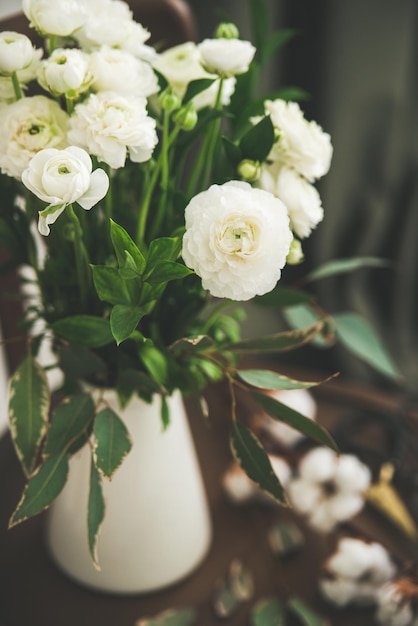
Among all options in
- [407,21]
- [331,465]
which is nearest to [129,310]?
[331,465]

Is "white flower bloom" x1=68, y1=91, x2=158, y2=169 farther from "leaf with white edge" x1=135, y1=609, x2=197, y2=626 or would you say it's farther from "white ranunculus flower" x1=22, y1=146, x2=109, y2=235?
"leaf with white edge" x1=135, y1=609, x2=197, y2=626

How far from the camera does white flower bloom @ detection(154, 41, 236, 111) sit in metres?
0.48

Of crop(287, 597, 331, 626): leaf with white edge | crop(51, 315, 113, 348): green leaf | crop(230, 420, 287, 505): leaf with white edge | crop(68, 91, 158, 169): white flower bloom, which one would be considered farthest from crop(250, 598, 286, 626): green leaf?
crop(68, 91, 158, 169): white flower bloom

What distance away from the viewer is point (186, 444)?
58cm

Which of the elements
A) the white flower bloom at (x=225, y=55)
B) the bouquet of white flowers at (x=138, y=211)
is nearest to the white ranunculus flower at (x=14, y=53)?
the bouquet of white flowers at (x=138, y=211)

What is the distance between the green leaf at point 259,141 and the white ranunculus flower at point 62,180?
0.36 ft

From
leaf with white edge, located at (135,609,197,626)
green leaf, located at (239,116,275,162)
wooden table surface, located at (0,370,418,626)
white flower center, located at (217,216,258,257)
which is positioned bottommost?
wooden table surface, located at (0,370,418,626)

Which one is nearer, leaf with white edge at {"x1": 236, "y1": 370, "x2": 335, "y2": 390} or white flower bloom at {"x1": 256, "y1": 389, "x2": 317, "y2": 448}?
leaf with white edge at {"x1": 236, "y1": 370, "x2": 335, "y2": 390}

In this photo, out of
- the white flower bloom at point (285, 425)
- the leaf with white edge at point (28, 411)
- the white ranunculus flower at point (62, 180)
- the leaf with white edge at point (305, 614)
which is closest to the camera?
the white ranunculus flower at point (62, 180)

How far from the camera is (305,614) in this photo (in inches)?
22.1

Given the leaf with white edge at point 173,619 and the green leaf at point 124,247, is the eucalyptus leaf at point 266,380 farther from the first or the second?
the leaf with white edge at point 173,619

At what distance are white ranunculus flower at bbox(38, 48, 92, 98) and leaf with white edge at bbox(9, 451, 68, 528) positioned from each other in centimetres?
24

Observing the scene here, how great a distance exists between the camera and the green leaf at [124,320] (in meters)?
0.39

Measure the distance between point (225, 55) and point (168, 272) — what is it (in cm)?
15
